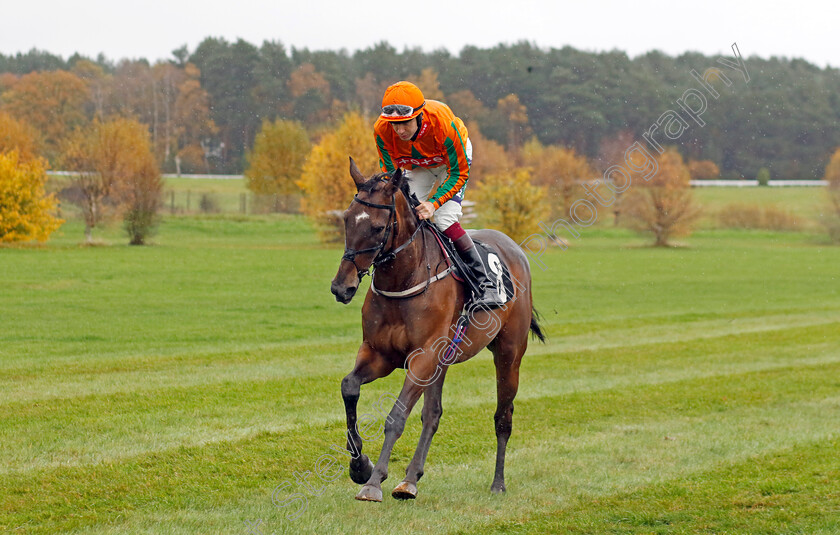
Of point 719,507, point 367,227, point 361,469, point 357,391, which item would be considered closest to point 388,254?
point 367,227

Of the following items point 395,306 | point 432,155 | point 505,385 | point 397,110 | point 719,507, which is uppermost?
point 397,110

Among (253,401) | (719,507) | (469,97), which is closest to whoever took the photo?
(719,507)

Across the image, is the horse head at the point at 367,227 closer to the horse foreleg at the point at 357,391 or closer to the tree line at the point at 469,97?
the horse foreleg at the point at 357,391

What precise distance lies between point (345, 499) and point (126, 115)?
97079 mm

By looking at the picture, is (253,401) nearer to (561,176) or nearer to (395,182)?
(395,182)

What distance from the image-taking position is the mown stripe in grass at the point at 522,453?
6863 mm

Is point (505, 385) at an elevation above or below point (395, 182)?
below

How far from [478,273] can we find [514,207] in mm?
43161

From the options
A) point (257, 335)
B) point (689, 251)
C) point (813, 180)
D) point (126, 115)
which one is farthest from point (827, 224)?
point (126, 115)

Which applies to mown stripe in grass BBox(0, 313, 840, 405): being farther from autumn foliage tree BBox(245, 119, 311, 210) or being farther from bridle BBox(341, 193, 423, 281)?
autumn foliage tree BBox(245, 119, 311, 210)

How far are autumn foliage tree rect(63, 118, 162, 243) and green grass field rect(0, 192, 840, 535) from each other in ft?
61.9

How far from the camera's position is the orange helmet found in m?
6.48

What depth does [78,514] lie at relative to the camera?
20.9 ft

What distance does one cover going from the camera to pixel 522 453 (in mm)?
8891
